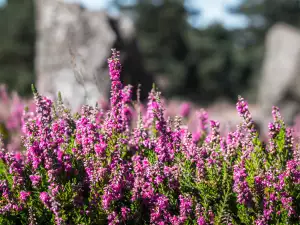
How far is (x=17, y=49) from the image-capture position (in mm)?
31031

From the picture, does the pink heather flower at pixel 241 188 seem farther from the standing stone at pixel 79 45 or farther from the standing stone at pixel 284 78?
the standing stone at pixel 284 78

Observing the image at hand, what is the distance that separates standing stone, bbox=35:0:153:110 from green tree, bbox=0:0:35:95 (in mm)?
18486

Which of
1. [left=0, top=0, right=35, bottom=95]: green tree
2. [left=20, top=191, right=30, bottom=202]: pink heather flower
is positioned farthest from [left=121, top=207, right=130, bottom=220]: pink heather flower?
[left=0, top=0, right=35, bottom=95]: green tree

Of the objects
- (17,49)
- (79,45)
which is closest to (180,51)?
(17,49)

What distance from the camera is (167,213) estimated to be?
306 centimetres

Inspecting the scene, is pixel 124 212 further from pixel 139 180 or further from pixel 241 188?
pixel 241 188

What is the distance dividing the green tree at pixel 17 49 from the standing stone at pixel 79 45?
60.7 ft

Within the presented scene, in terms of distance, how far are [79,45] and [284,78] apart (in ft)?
30.6

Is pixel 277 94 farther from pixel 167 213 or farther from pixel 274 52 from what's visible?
pixel 167 213

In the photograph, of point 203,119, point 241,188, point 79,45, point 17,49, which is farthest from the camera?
point 17,49

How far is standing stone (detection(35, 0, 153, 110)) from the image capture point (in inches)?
409

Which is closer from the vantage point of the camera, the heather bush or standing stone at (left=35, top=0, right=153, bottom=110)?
the heather bush

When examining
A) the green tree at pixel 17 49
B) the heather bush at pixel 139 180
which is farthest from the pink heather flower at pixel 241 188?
the green tree at pixel 17 49

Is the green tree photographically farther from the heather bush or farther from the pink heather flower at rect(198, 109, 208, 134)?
the heather bush
